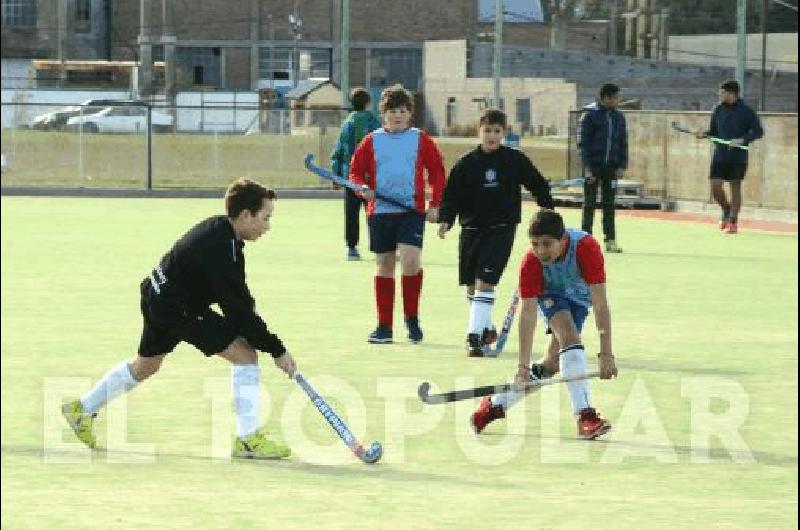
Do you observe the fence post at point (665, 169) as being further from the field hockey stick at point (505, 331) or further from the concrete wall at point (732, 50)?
the concrete wall at point (732, 50)

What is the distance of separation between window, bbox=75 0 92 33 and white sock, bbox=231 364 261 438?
85654mm

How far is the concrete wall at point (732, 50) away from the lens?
80062mm

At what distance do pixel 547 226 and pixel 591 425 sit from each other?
1131mm

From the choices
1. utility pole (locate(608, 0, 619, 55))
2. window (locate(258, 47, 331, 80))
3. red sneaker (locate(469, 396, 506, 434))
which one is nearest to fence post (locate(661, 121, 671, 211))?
red sneaker (locate(469, 396, 506, 434))

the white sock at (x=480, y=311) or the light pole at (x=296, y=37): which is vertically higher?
the light pole at (x=296, y=37)

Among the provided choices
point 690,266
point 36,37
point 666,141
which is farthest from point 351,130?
point 36,37

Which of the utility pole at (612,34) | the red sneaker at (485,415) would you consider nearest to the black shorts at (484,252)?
the red sneaker at (485,415)

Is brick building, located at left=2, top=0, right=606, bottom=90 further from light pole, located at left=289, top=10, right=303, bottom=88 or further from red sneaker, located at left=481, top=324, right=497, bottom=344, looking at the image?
red sneaker, located at left=481, top=324, right=497, bottom=344

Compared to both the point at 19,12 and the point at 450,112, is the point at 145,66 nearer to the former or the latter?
the point at 19,12

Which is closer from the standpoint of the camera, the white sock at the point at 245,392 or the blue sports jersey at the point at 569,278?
the white sock at the point at 245,392

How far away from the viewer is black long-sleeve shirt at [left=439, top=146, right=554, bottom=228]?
13586mm

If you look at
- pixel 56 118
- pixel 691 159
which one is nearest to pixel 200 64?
pixel 56 118

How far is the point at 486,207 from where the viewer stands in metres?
13.6

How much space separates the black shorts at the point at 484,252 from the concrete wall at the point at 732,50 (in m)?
64.0
